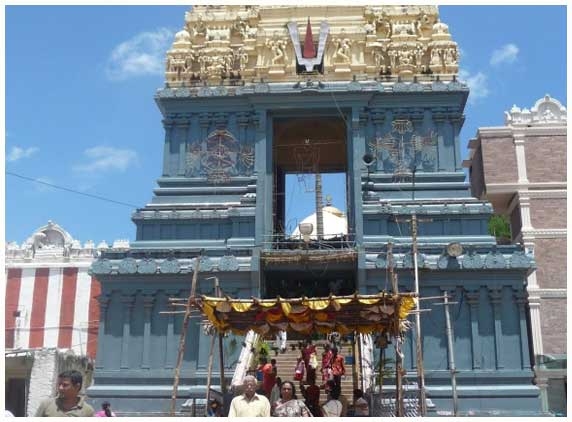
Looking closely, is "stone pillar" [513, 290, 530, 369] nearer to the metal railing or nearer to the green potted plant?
the metal railing

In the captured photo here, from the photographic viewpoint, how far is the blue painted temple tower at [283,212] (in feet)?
78.0

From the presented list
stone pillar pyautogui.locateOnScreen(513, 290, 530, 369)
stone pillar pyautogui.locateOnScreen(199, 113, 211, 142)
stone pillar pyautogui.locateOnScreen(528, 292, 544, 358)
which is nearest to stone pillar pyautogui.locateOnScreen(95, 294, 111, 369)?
stone pillar pyautogui.locateOnScreen(199, 113, 211, 142)

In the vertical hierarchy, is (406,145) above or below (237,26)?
below

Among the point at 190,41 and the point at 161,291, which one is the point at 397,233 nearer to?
the point at 161,291

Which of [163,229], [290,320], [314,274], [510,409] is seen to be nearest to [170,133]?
[163,229]

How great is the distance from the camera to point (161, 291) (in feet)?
81.5

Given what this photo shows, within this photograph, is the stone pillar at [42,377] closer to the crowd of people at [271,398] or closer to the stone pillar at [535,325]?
the crowd of people at [271,398]

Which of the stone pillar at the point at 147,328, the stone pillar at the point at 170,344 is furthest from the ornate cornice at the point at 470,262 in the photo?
the stone pillar at the point at 147,328

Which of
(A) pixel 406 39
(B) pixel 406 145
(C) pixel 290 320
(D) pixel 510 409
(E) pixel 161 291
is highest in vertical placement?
(A) pixel 406 39

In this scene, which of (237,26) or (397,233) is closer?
(397,233)

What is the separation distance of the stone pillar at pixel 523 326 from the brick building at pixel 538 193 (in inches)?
328

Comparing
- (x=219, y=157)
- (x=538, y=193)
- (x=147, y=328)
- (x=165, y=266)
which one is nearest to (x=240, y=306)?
(x=165, y=266)

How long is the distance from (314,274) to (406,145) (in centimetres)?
637

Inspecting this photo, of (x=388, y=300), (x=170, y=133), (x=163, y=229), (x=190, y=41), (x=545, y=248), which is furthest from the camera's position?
(x=545, y=248)
